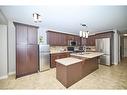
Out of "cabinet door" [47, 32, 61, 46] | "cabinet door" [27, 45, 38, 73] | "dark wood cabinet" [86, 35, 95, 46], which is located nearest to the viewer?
"cabinet door" [27, 45, 38, 73]

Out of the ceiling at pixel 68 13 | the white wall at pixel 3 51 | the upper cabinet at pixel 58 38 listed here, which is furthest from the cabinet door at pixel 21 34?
the upper cabinet at pixel 58 38

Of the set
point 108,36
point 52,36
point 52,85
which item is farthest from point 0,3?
point 108,36

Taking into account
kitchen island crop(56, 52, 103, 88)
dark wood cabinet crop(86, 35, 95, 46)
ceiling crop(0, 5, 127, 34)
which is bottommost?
kitchen island crop(56, 52, 103, 88)

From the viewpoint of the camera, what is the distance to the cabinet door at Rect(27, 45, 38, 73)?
12.7 ft

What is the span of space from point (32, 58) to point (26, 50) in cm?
45

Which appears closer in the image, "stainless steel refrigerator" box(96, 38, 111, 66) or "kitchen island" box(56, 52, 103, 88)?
"kitchen island" box(56, 52, 103, 88)

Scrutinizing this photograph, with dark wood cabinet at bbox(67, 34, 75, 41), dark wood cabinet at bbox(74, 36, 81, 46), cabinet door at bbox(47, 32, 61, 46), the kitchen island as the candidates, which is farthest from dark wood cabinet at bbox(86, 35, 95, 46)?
the kitchen island

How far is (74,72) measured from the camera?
2.90m

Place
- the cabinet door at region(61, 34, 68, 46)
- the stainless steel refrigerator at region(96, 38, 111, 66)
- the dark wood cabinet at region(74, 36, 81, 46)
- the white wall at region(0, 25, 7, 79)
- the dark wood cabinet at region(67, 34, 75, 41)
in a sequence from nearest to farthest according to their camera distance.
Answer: the white wall at region(0, 25, 7, 79), the stainless steel refrigerator at region(96, 38, 111, 66), the cabinet door at region(61, 34, 68, 46), the dark wood cabinet at region(67, 34, 75, 41), the dark wood cabinet at region(74, 36, 81, 46)

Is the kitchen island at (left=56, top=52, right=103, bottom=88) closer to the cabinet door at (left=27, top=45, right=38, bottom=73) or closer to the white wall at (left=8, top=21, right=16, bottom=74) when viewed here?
the cabinet door at (left=27, top=45, right=38, bottom=73)

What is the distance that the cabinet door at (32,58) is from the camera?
387 cm

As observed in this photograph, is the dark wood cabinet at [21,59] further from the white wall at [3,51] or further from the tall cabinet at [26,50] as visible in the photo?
the white wall at [3,51]

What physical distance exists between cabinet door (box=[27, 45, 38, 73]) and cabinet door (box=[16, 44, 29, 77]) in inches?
5.3

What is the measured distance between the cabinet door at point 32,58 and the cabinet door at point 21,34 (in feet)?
1.13
